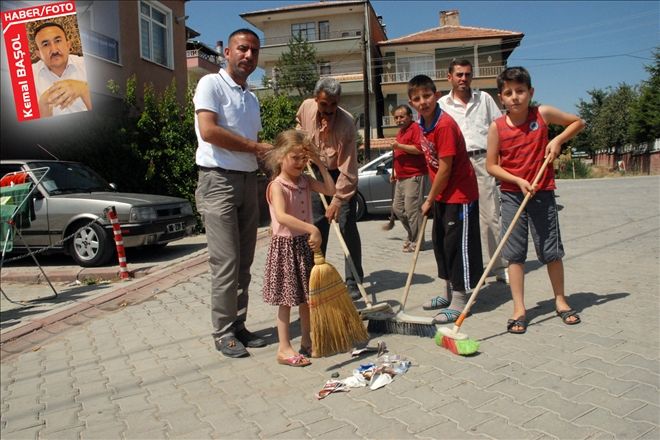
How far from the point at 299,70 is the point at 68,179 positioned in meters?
30.6

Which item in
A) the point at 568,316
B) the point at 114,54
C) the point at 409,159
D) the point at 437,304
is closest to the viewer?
the point at 568,316

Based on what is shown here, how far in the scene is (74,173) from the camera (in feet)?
30.6

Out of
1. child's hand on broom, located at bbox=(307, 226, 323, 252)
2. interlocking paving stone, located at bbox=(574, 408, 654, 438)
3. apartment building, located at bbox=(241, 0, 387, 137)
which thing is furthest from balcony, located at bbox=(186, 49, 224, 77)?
interlocking paving stone, located at bbox=(574, 408, 654, 438)

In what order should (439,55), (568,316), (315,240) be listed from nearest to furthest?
(315,240) < (568,316) < (439,55)

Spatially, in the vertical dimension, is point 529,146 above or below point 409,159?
above

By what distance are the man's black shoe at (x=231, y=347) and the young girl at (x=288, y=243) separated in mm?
307

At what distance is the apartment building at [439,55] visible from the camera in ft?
139

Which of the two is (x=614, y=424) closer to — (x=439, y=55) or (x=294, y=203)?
(x=294, y=203)

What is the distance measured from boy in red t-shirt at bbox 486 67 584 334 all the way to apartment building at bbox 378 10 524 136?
3957cm

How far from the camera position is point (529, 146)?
401cm

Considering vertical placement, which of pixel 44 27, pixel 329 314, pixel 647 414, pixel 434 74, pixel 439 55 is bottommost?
pixel 647 414

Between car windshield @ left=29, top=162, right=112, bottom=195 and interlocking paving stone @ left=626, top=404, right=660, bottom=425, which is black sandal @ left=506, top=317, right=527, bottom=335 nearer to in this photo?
interlocking paving stone @ left=626, top=404, right=660, bottom=425

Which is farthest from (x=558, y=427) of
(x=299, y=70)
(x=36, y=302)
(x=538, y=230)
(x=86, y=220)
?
(x=299, y=70)

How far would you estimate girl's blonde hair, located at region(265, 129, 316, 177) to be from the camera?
12.1ft
